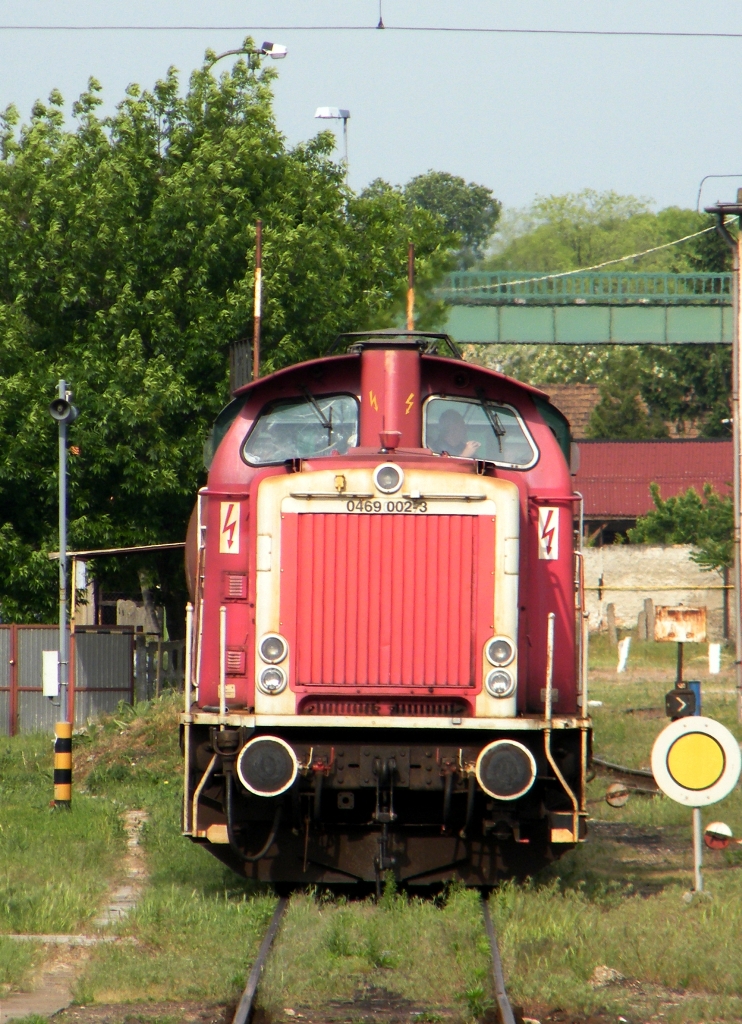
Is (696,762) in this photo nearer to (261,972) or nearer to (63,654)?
(261,972)

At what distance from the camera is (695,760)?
9.16 metres

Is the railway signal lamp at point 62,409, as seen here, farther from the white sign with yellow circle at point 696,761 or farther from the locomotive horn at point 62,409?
the white sign with yellow circle at point 696,761

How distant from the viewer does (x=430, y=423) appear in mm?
9414

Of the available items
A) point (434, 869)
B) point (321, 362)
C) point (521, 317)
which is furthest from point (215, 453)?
point (521, 317)

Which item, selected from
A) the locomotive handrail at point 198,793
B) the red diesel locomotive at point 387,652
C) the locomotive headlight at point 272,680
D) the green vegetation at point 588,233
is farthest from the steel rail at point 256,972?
the green vegetation at point 588,233

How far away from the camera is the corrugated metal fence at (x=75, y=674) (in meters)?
23.2

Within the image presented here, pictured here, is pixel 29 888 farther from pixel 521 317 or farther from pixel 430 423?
pixel 521 317

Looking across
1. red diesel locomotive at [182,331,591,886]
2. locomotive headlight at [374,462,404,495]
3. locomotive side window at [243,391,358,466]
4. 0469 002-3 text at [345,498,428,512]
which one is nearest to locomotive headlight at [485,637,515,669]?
red diesel locomotive at [182,331,591,886]

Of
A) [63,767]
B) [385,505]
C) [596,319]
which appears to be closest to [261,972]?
[385,505]

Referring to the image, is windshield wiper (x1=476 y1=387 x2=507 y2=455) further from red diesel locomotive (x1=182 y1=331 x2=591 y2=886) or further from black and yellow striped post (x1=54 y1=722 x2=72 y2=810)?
black and yellow striped post (x1=54 y1=722 x2=72 y2=810)

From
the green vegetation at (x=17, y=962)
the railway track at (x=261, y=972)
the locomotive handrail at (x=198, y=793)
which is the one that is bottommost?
the green vegetation at (x=17, y=962)

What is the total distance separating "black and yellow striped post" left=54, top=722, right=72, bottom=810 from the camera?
518 inches

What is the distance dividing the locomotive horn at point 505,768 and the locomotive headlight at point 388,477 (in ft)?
5.46

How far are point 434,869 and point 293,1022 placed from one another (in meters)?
2.74
